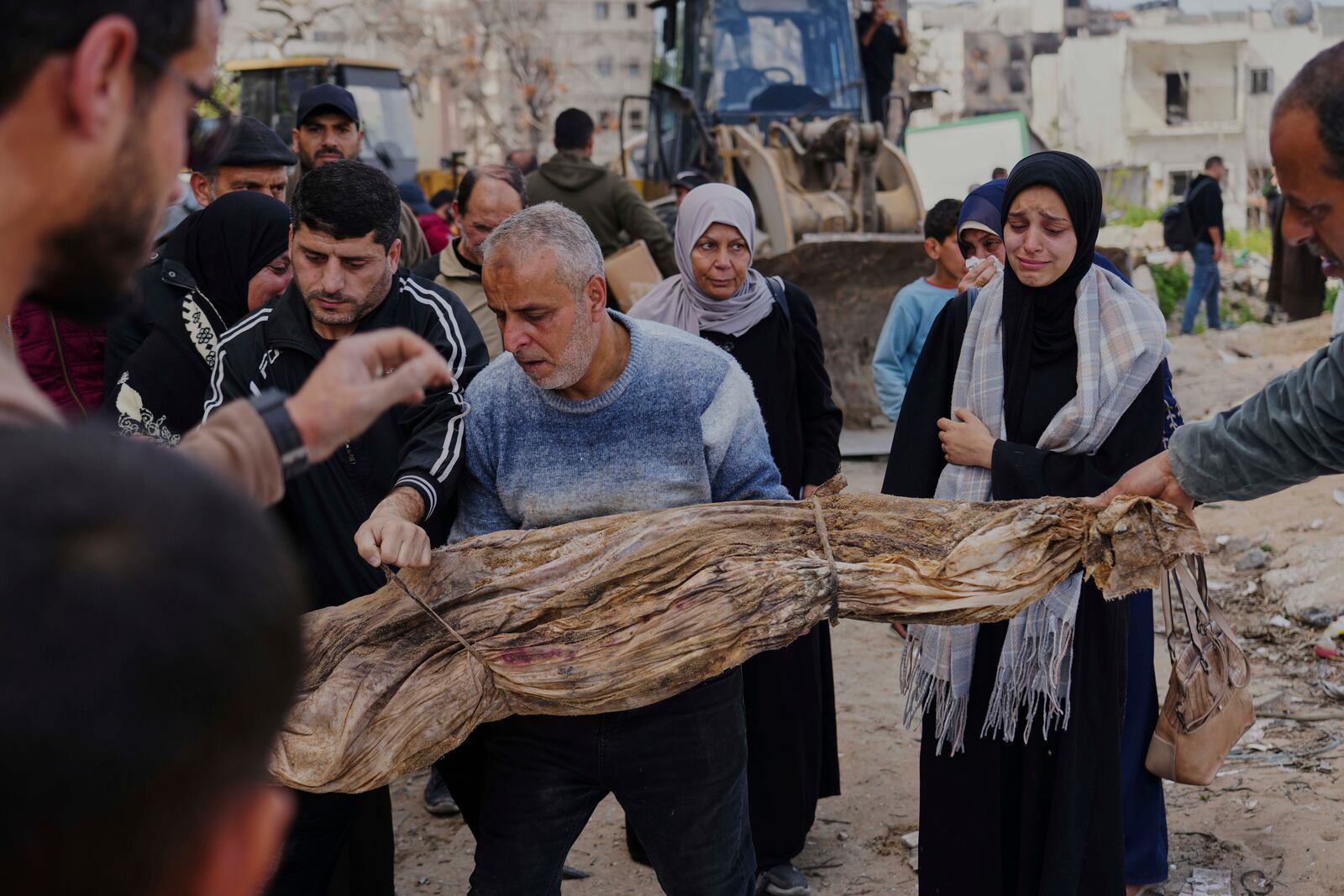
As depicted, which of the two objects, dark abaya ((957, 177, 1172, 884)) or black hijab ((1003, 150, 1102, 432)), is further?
dark abaya ((957, 177, 1172, 884))

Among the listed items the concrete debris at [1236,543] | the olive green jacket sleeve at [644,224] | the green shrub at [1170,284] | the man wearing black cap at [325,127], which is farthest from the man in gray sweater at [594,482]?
the green shrub at [1170,284]

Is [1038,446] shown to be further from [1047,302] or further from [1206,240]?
[1206,240]

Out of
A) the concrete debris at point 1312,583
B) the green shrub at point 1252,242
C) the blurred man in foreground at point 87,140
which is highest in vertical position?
the blurred man in foreground at point 87,140

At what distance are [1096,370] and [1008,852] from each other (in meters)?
1.16

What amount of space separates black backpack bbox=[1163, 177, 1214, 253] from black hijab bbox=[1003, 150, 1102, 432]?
454 inches

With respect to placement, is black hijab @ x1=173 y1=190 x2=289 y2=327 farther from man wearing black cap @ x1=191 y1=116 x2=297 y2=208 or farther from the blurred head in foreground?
the blurred head in foreground

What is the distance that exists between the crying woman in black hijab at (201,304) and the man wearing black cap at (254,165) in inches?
18.8

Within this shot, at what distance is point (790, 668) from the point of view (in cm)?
352

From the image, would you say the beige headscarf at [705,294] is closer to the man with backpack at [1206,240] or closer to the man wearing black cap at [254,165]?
the man wearing black cap at [254,165]

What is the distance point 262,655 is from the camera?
76 centimetres

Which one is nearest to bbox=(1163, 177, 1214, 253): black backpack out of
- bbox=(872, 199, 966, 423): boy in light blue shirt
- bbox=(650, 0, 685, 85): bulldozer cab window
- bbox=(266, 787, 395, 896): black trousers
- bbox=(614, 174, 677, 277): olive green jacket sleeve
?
bbox=(650, 0, 685, 85): bulldozer cab window

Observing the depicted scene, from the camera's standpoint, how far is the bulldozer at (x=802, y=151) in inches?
332

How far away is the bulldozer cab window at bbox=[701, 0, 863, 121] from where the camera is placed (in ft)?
33.2

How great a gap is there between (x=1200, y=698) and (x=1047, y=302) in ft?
3.23
